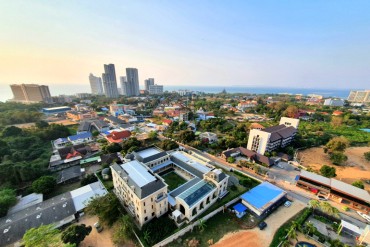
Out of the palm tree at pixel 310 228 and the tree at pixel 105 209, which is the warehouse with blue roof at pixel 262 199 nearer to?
the palm tree at pixel 310 228

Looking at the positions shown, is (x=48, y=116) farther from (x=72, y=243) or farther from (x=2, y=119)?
(x=72, y=243)

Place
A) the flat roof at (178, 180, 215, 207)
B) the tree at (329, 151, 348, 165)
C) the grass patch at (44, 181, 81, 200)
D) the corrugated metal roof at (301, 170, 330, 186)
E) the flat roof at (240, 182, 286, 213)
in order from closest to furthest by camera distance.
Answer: the flat roof at (178, 180, 215, 207)
the flat roof at (240, 182, 286, 213)
the grass patch at (44, 181, 81, 200)
the corrugated metal roof at (301, 170, 330, 186)
the tree at (329, 151, 348, 165)

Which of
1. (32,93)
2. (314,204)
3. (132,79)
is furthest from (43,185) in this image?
(132,79)

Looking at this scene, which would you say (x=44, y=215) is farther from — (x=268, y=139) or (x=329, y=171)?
(x=329, y=171)

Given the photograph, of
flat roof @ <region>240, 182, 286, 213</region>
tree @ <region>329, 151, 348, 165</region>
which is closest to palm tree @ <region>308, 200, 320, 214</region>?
flat roof @ <region>240, 182, 286, 213</region>

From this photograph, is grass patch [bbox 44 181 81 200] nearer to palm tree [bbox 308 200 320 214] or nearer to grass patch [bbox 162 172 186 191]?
grass patch [bbox 162 172 186 191]
